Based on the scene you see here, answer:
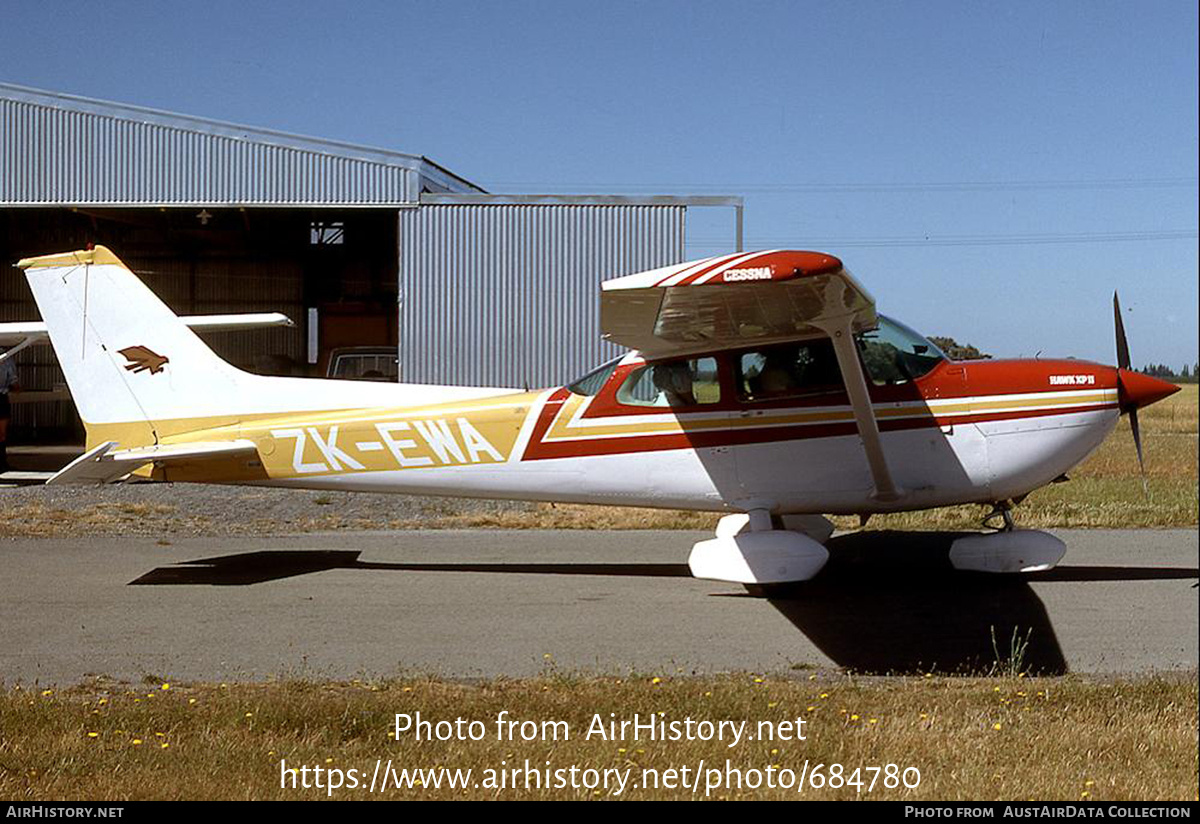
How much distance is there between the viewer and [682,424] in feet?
28.3

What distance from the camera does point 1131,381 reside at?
843cm

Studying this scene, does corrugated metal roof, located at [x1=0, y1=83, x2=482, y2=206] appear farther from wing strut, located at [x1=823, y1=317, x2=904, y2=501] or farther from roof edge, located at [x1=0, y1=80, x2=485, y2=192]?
wing strut, located at [x1=823, y1=317, x2=904, y2=501]

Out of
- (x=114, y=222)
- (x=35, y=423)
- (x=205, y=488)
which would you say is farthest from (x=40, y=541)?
(x=35, y=423)

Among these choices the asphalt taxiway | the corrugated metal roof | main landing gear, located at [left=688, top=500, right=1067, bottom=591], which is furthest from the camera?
the corrugated metal roof

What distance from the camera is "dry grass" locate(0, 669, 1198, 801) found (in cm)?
429

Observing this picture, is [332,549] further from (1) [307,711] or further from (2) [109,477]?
(1) [307,711]

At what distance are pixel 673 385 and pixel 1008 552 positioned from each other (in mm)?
2802

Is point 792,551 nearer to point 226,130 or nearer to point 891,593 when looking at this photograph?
point 891,593

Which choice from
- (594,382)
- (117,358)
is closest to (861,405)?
(594,382)

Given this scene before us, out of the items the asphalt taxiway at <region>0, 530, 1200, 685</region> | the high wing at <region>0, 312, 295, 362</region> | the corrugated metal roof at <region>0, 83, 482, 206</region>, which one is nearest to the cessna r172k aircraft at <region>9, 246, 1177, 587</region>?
the asphalt taxiway at <region>0, 530, 1200, 685</region>

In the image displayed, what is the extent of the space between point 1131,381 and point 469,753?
19.7 ft

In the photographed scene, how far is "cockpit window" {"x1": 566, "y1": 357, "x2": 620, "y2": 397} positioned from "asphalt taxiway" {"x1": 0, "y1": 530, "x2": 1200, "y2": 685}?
151 cm

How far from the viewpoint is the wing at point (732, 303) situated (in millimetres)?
5852

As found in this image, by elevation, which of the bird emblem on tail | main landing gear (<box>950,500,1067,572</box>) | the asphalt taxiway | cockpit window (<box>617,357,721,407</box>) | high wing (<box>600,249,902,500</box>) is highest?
high wing (<box>600,249,902,500</box>)
